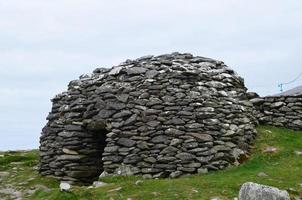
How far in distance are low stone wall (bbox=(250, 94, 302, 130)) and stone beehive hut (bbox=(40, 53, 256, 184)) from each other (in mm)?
924

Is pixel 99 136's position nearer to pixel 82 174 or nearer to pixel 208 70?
pixel 82 174

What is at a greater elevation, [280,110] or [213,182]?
[280,110]

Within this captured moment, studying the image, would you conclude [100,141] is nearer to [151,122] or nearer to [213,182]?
[151,122]

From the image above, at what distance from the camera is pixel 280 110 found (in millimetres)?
17141

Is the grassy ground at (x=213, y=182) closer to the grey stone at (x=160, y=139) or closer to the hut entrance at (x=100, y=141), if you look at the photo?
the grey stone at (x=160, y=139)

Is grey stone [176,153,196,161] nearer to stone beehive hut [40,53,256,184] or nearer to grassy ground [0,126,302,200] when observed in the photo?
stone beehive hut [40,53,256,184]

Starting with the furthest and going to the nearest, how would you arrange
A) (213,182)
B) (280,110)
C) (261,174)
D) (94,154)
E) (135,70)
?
(280,110) → (94,154) → (135,70) → (261,174) → (213,182)

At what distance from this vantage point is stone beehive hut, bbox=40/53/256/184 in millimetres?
14305

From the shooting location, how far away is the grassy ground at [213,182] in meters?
11.5

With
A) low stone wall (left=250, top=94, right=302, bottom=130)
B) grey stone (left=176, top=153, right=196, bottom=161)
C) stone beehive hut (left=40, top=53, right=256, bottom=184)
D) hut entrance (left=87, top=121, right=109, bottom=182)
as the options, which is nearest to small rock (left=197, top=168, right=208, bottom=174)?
stone beehive hut (left=40, top=53, right=256, bottom=184)

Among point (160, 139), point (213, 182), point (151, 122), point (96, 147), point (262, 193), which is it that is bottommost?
point (213, 182)

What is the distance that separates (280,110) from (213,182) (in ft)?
19.6

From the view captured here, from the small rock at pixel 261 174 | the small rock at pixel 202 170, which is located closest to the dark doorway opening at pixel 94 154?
the small rock at pixel 202 170

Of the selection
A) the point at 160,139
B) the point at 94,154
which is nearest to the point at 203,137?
the point at 160,139
